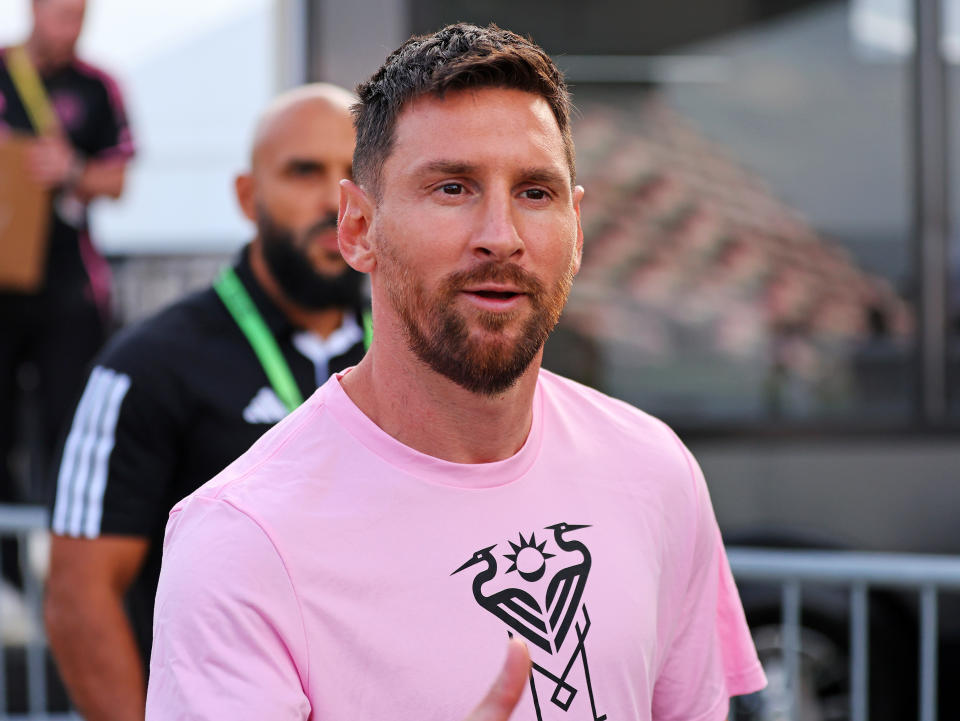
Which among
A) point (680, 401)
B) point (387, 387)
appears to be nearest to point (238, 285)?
point (387, 387)

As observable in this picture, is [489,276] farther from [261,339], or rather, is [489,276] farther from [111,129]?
[111,129]

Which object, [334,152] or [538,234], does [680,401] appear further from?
[538,234]

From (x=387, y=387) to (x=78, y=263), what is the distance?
11.9ft

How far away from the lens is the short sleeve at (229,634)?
138 cm

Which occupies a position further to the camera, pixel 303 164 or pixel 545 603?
pixel 303 164

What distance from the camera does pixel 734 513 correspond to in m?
4.48

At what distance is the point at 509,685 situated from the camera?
1287 mm

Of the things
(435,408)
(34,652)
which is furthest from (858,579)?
(34,652)

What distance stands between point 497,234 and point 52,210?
12.4ft

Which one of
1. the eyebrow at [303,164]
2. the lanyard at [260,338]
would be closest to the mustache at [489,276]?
the lanyard at [260,338]

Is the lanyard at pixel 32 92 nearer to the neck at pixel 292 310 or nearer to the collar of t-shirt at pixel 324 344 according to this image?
the neck at pixel 292 310

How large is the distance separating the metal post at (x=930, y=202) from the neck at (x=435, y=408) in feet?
10.8

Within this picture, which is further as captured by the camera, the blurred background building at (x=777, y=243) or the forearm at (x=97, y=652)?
the blurred background building at (x=777, y=243)

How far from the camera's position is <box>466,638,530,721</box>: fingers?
4.21ft
